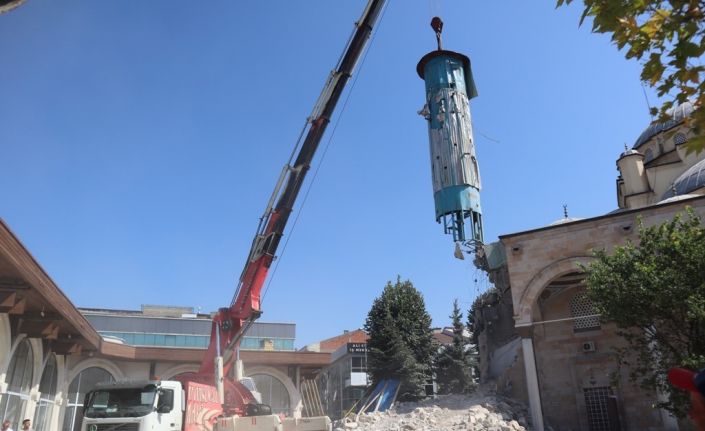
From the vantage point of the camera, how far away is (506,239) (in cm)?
2123

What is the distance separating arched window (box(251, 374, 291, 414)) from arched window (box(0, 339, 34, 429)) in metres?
9.76

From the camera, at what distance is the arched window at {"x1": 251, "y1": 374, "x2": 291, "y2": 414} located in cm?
2456

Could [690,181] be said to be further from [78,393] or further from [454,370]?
Answer: [78,393]

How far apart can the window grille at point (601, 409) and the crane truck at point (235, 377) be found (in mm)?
11625

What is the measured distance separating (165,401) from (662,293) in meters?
11.4

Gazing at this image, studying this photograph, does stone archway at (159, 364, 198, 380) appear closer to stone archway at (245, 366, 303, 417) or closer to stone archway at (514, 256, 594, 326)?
stone archway at (245, 366, 303, 417)

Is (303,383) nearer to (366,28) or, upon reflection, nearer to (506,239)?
(506,239)

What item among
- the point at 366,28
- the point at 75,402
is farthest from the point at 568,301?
the point at 75,402

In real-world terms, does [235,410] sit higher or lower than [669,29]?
lower

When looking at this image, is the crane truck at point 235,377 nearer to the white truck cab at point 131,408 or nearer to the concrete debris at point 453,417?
the white truck cab at point 131,408

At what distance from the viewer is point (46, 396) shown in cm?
1933

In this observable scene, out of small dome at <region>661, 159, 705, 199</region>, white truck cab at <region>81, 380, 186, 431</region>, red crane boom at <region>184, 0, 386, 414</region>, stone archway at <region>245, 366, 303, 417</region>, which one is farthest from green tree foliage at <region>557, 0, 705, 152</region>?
small dome at <region>661, 159, 705, 199</region>

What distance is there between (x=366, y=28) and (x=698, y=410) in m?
15.3

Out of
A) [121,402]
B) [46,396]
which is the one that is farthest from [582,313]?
[46,396]
